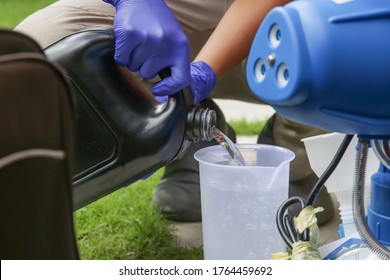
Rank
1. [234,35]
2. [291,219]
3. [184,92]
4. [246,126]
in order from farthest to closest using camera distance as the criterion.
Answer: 1. [246,126]
2. [234,35]
3. [184,92]
4. [291,219]

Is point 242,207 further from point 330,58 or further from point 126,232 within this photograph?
point 330,58

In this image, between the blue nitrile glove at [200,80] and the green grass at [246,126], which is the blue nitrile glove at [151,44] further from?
the green grass at [246,126]

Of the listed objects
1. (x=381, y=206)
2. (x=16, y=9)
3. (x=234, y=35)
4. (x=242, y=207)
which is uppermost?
(x=234, y=35)

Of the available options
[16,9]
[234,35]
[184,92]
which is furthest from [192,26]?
[16,9]

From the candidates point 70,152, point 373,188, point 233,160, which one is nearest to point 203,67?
point 233,160

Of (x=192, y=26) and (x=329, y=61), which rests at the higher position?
(x=329, y=61)

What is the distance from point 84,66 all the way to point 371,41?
1.79 feet

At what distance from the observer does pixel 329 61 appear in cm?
76

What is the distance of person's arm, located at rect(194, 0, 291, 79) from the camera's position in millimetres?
1410

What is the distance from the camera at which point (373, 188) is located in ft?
3.36

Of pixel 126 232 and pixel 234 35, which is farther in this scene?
pixel 126 232

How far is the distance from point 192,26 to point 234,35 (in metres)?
0.24

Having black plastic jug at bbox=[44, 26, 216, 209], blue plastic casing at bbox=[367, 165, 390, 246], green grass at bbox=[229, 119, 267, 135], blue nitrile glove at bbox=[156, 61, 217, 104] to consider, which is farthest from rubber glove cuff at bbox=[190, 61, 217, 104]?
green grass at bbox=[229, 119, 267, 135]
